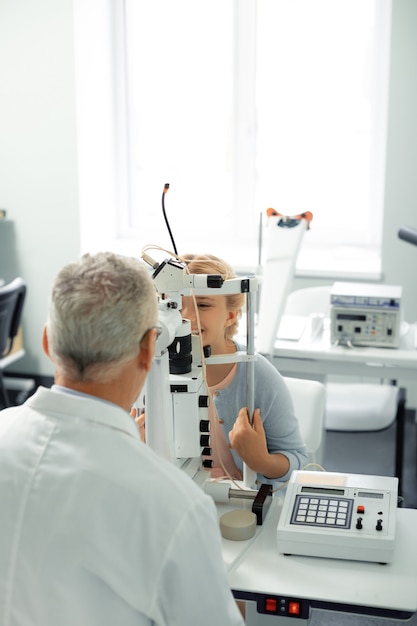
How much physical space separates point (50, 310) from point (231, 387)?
1027 millimetres

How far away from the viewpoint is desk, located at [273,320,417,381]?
3213mm

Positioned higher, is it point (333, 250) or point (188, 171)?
point (188, 171)

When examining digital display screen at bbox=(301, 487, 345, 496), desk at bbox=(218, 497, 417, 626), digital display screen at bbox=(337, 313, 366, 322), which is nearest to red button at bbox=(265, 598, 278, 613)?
desk at bbox=(218, 497, 417, 626)

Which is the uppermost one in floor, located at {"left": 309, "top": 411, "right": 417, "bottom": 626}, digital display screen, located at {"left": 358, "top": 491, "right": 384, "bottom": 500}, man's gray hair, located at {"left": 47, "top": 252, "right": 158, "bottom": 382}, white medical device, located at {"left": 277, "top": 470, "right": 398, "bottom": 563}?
man's gray hair, located at {"left": 47, "top": 252, "right": 158, "bottom": 382}

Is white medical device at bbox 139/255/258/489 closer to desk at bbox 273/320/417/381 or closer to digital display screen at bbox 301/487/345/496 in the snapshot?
digital display screen at bbox 301/487/345/496

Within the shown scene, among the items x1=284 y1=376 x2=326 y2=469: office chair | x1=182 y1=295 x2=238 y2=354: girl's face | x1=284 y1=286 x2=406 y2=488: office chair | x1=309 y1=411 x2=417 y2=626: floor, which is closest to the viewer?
x1=182 y1=295 x2=238 y2=354: girl's face

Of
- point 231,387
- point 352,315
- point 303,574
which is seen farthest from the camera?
point 352,315

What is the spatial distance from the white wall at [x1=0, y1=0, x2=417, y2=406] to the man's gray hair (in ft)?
10.6

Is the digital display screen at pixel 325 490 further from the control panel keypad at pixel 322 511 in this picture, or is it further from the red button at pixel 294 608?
the red button at pixel 294 608

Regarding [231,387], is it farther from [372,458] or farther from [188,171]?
[188,171]

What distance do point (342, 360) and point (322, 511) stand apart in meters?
1.59

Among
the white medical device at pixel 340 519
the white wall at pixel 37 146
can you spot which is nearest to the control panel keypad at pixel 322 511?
the white medical device at pixel 340 519

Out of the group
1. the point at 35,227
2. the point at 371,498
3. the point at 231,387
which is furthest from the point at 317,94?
the point at 371,498

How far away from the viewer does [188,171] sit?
5.00m
